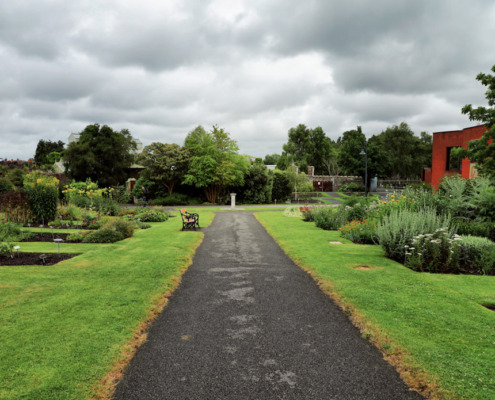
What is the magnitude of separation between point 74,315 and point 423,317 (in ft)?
19.3

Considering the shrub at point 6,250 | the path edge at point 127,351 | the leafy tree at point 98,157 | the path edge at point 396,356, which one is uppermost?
the leafy tree at point 98,157

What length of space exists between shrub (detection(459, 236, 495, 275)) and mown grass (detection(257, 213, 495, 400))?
866mm

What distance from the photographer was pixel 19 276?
733 cm

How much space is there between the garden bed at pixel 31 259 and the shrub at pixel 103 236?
89.7 inches

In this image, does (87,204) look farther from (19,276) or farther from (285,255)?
(285,255)

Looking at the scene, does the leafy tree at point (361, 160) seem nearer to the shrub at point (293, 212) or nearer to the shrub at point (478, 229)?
the shrub at point (293, 212)

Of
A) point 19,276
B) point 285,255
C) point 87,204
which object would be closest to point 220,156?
point 87,204

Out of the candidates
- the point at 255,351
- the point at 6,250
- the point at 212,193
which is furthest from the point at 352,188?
the point at 255,351

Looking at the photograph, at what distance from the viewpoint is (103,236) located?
12078mm

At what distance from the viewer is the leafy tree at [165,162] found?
37844 mm

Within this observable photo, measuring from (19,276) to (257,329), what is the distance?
6.18 metres

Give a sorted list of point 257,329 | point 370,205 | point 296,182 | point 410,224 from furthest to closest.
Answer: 1. point 296,182
2. point 370,205
3. point 410,224
4. point 257,329

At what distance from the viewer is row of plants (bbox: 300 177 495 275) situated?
833 cm

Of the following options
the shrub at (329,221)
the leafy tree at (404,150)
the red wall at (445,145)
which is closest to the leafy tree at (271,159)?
the leafy tree at (404,150)
